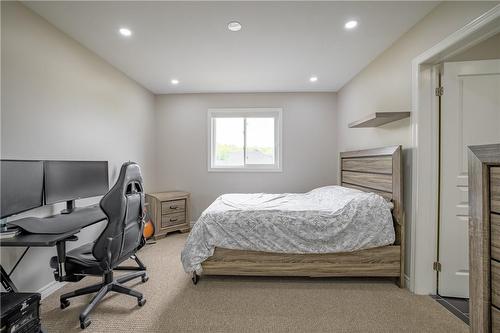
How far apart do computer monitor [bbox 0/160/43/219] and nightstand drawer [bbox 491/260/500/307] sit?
9.03 feet

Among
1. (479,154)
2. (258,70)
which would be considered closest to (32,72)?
(258,70)

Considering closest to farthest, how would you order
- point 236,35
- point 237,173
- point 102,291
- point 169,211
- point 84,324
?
point 84,324, point 102,291, point 236,35, point 169,211, point 237,173

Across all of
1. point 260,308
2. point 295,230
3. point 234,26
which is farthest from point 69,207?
point 234,26

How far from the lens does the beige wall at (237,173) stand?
410cm

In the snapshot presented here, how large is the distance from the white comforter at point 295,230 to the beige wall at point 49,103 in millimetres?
1515

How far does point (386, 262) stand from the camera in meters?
2.13

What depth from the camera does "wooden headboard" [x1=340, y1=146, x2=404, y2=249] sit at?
2.13m

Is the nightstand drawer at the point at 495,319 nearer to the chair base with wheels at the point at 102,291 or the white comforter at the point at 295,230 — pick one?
the white comforter at the point at 295,230

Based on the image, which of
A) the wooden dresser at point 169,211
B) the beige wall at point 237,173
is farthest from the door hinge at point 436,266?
the wooden dresser at point 169,211

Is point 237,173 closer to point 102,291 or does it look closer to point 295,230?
point 295,230

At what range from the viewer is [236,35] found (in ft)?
7.42

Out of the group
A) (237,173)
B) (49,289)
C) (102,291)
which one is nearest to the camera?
(102,291)

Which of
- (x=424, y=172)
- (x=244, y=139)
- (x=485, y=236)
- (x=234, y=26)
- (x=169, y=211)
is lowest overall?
(x=169, y=211)

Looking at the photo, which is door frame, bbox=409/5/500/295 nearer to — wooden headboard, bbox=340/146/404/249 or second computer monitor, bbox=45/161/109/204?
wooden headboard, bbox=340/146/404/249
